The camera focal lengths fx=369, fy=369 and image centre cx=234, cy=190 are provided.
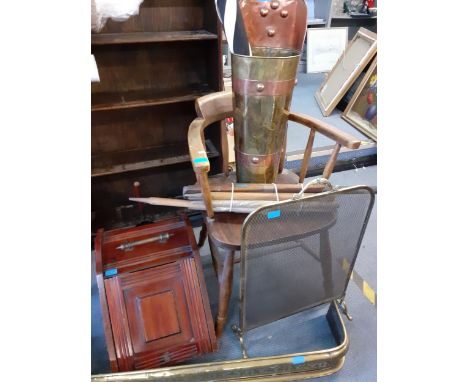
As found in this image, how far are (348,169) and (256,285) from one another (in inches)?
70.1

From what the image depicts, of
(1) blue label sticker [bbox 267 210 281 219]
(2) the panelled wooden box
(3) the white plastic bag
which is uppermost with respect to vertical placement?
(3) the white plastic bag

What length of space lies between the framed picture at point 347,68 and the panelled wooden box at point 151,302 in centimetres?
234

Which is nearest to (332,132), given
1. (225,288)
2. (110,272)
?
(225,288)

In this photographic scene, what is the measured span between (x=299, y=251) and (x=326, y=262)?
0.37ft

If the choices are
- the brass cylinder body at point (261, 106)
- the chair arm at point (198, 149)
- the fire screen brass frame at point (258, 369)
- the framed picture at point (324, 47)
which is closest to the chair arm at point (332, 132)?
the brass cylinder body at point (261, 106)

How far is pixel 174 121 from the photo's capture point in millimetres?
2002

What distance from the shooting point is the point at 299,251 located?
115 cm

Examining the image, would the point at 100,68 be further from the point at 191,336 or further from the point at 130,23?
the point at 191,336

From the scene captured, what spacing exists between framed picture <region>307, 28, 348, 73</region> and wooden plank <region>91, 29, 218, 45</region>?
1.93 m

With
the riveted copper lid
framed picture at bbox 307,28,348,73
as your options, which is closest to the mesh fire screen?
the riveted copper lid

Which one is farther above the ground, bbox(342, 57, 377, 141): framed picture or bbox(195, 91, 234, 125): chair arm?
bbox(195, 91, 234, 125): chair arm

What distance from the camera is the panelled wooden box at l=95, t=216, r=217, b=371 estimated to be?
3.95 feet

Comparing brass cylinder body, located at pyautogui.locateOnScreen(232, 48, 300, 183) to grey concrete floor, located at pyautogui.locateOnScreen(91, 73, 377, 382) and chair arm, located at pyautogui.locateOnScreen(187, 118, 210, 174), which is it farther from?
Result: grey concrete floor, located at pyautogui.locateOnScreen(91, 73, 377, 382)

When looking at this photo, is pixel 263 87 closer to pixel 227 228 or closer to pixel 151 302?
pixel 227 228
